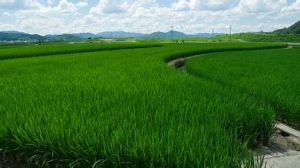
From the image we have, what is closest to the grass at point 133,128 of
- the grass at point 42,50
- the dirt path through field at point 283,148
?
the dirt path through field at point 283,148

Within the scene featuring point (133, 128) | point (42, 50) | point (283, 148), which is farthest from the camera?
point (42, 50)

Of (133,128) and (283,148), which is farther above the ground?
(133,128)

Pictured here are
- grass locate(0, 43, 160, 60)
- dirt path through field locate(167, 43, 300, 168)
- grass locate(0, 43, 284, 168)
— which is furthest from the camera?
grass locate(0, 43, 160, 60)

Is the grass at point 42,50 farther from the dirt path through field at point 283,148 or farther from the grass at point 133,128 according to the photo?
the dirt path through field at point 283,148

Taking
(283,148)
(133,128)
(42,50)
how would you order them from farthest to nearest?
(42,50) < (283,148) < (133,128)

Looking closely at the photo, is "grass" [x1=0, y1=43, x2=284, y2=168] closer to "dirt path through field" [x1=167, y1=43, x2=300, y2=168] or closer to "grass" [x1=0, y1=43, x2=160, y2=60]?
"dirt path through field" [x1=167, y1=43, x2=300, y2=168]

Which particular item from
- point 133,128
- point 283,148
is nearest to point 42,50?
point 283,148

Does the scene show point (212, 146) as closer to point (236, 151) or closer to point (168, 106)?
point (236, 151)

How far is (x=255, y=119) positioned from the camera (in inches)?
181

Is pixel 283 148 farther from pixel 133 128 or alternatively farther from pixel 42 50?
pixel 42 50

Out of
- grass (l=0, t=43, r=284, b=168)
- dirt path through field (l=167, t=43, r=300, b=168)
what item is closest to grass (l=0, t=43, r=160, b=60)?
grass (l=0, t=43, r=284, b=168)

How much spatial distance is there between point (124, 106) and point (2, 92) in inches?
105

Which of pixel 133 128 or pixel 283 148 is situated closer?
pixel 133 128

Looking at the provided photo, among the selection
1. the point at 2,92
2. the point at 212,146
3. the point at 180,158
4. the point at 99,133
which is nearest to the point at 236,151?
the point at 212,146
